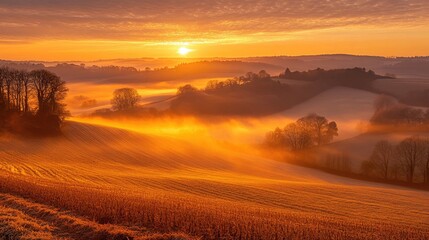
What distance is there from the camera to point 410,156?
58438mm

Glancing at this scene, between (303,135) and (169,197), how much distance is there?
53.8m

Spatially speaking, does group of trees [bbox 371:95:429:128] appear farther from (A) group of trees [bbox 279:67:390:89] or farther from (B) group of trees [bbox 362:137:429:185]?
(A) group of trees [bbox 279:67:390:89]

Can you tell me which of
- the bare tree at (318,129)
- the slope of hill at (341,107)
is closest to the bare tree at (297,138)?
the bare tree at (318,129)

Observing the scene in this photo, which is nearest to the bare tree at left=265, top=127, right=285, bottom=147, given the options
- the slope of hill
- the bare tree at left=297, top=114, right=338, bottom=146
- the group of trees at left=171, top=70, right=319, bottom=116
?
the bare tree at left=297, top=114, right=338, bottom=146

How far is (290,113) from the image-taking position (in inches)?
6014

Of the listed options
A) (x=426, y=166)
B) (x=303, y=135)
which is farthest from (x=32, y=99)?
(x=426, y=166)

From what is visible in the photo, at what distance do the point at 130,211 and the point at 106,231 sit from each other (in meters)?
3.41

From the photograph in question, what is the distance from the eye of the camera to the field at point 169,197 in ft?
52.9

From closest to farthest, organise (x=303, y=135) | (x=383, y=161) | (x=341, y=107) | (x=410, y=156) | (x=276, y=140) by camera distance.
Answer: (x=410, y=156) → (x=383, y=161) → (x=303, y=135) → (x=276, y=140) → (x=341, y=107)

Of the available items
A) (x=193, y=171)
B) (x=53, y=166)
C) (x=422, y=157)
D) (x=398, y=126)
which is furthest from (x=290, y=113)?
(x=53, y=166)

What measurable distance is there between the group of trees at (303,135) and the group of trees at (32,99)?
38.6 metres

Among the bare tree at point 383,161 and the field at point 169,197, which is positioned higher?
the field at point 169,197

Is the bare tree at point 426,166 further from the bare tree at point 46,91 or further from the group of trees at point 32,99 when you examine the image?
the bare tree at point 46,91

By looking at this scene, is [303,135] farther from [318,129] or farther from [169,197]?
[169,197]
